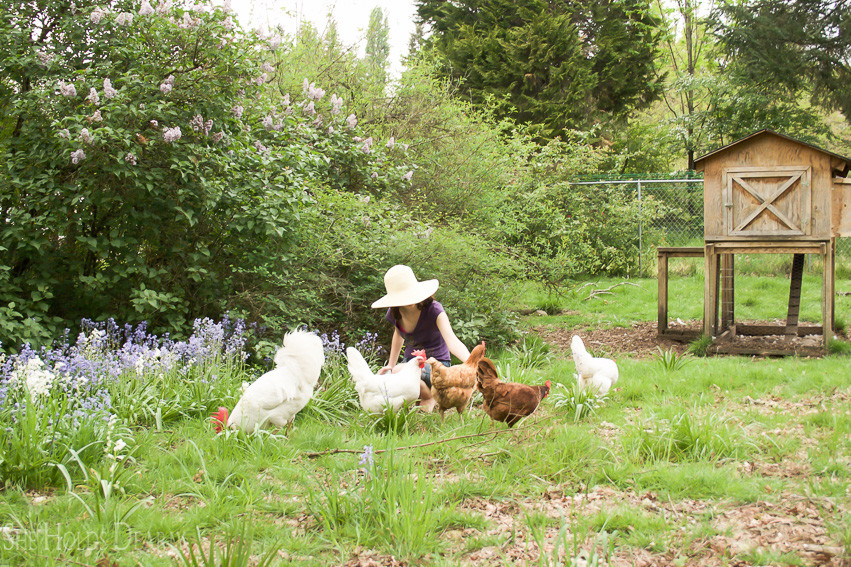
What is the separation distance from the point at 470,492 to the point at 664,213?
12.3 meters

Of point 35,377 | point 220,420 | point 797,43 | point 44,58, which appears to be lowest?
point 220,420

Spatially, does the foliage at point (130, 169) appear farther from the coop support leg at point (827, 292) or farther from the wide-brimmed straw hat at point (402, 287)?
the coop support leg at point (827, 292)

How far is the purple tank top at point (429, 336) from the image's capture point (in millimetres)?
5079

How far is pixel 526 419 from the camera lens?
4531mm

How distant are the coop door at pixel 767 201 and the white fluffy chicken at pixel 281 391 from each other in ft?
18.3

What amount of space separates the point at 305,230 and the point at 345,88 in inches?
170

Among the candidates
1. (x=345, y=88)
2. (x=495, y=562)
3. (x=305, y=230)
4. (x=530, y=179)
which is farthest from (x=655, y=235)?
(x=495, y=562)

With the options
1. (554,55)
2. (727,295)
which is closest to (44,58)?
(727,295)

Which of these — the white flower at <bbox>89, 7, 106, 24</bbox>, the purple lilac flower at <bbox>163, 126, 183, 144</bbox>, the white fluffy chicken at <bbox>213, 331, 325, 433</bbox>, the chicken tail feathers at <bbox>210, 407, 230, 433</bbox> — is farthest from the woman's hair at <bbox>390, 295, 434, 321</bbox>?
the white flower at <bbox>89, 7, 106, 24</bbox>

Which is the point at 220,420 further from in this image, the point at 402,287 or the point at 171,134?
the point at 171,134

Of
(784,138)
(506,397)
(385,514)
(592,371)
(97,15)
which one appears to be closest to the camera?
(385,514)

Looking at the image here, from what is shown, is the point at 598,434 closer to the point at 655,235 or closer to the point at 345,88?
the point at 345,88

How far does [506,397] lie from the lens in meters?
4.09

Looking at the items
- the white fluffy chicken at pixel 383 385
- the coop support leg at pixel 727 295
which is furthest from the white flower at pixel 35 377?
the coop support leg at pixel 727 295
